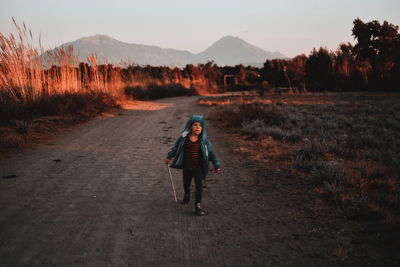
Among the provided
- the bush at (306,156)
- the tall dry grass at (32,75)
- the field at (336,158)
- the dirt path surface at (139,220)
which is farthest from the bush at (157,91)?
the bush at (306,156)

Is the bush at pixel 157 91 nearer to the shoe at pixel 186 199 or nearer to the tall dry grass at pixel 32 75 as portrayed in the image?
the tall dry grass at pixel 32 75

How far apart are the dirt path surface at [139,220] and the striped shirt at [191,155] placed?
0.57m

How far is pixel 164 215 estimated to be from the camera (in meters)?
3.52

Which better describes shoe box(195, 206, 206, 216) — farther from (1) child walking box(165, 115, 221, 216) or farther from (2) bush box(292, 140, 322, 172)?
(2) bush box(292, 140, 322, 172)

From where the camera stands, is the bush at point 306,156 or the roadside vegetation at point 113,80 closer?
the bush at point 306,156

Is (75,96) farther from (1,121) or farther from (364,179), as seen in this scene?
(364,179)

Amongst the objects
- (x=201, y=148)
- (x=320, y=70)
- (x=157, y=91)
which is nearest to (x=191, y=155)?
(x=201, y=148)

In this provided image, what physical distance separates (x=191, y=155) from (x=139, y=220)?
1.12m

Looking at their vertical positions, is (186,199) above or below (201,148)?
below

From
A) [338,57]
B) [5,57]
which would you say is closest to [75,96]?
[5,57]

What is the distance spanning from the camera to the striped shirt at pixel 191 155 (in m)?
3.89

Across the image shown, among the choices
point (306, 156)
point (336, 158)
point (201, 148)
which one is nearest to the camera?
point (201, 148)

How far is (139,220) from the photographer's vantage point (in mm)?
3344

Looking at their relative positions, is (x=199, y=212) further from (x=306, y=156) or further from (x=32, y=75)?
(x=32, y=75)
